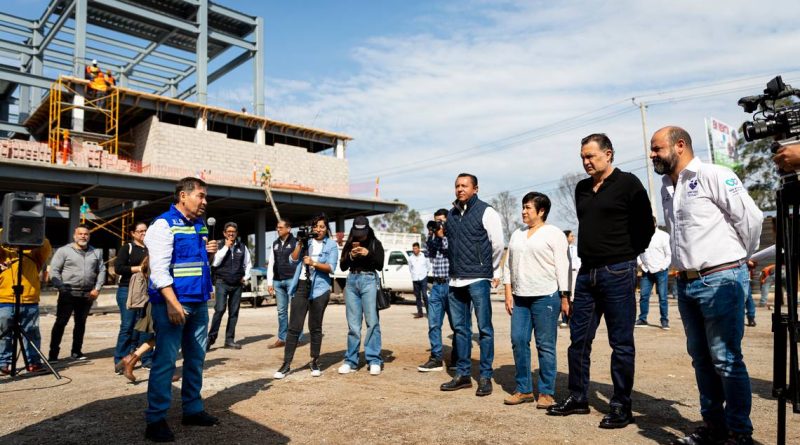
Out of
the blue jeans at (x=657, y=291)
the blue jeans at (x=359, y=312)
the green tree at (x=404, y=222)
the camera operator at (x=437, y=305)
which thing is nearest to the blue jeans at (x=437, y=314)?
the camera operator at (x=437, y=305)

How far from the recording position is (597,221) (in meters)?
4.07

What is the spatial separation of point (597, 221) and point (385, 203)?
99.1 feet

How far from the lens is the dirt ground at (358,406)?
3.70 metres

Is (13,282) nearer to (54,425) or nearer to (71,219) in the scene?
(54,425)

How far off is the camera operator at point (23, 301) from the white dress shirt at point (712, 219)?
6892mm

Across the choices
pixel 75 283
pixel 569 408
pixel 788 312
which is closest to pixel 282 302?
pixel 75 283

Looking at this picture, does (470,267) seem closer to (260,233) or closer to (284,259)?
(284,259)

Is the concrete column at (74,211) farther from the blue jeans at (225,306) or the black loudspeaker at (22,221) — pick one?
the black loudspeaker at (22,221)

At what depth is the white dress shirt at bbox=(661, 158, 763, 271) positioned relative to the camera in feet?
10.6

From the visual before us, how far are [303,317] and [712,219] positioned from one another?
431cm

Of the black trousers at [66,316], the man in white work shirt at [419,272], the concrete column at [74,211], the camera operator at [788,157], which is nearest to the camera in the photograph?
the camera operator at [788,157]

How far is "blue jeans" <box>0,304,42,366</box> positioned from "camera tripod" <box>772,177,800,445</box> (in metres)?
7.12

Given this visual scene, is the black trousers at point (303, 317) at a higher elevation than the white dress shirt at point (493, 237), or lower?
lower

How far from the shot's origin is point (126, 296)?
23.1ft
